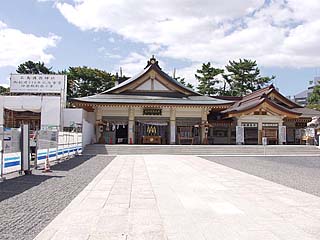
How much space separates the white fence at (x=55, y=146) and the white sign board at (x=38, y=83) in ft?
42.3

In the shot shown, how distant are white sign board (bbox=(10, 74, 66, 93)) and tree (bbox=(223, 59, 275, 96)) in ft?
78.2

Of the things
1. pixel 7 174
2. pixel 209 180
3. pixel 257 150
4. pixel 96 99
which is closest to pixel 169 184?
pixel 209 180

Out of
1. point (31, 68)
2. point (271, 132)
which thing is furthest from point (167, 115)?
point (31, 68)

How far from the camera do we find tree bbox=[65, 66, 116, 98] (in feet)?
136

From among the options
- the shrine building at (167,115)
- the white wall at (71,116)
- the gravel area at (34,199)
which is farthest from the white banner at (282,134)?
the gravel area at (34,199)

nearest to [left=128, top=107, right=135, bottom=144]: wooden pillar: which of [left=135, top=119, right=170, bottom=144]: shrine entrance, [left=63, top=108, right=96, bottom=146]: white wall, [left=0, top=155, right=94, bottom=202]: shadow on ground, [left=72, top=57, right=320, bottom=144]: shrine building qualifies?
[left=72, top=57, right=320, bottom=144]: shrine building

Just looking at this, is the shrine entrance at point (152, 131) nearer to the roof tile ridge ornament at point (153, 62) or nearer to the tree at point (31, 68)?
the roof tile ridge ornament at point (153, 62)

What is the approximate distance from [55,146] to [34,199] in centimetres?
725

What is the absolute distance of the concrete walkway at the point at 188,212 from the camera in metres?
4.46

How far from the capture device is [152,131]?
27.4 meters

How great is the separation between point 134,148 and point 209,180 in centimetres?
1256

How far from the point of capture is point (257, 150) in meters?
22.7

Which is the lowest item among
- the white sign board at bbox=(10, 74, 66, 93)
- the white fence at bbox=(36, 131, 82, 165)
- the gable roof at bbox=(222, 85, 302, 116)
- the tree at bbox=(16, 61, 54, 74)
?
the white fence at bbox=(36, 131, 82, 165)

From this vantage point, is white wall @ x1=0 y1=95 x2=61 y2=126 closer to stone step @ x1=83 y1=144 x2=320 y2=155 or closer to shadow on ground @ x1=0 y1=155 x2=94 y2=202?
stone step @ x1=83 y1=144 x2=320 y2=155
